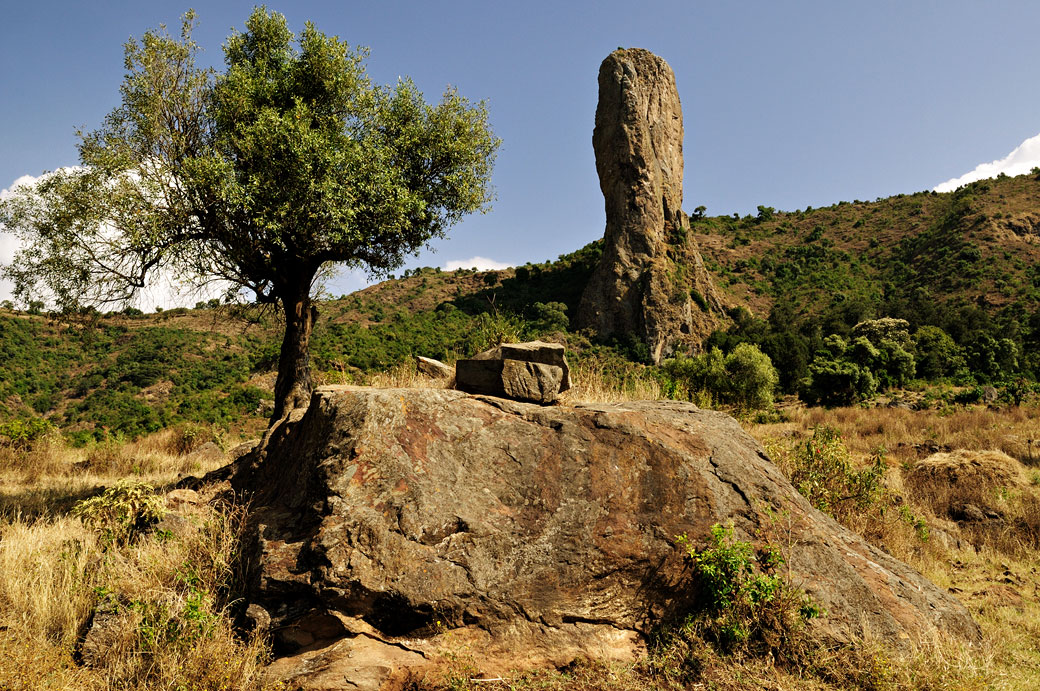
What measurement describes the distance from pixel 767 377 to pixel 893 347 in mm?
11900

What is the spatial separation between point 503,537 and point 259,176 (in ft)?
26.8

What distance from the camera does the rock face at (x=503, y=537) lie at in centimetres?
465

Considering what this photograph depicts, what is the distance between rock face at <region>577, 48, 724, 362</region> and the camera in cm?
5212

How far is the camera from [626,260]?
2124 inches

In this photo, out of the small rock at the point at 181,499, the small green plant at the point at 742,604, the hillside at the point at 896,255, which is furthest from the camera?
the hillside at the point at 896,255

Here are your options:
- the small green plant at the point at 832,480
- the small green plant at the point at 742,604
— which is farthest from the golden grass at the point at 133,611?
the small green plant at the point at 832,480

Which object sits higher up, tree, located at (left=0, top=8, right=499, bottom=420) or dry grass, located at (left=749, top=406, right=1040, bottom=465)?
tree, located at (left=0, top=8, right=499, bottom=420)

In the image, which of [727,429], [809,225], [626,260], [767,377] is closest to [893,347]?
[767,377]

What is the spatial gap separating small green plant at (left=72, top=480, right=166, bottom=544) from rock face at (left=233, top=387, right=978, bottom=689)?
44.5 inches

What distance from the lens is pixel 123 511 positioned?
6.37m

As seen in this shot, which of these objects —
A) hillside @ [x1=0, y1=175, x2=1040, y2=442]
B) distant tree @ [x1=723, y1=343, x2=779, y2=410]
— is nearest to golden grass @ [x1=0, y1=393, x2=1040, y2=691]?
hillside @ [x1=0, y1=175, x2=1040, y2=442]

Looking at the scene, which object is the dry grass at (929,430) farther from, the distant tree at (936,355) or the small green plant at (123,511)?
the distant tree at (936,355)

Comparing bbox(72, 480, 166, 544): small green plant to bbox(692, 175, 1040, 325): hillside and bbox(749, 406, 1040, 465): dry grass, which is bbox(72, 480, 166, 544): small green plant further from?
bbox(692, 175, 1040, 325): hillside

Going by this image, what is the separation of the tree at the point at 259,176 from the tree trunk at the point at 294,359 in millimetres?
26
